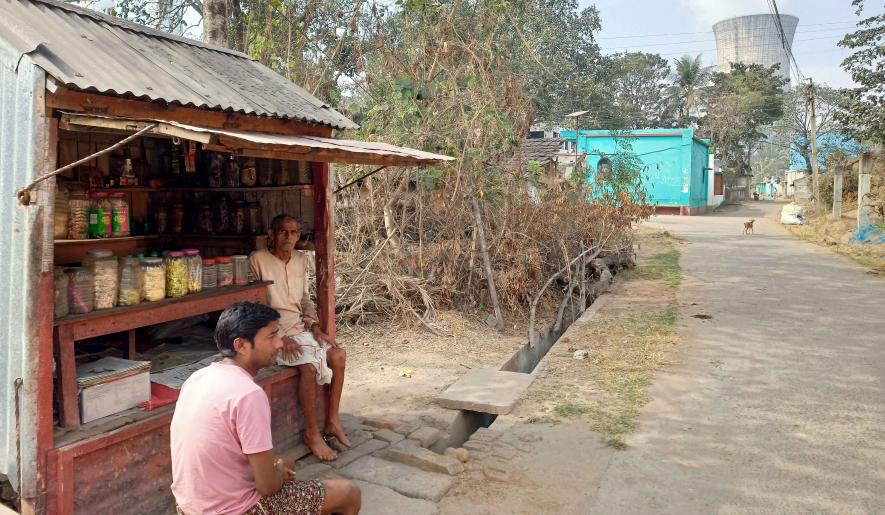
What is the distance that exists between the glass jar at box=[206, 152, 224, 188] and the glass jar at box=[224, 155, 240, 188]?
0.04 meters

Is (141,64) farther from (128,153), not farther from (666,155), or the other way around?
(666,155)

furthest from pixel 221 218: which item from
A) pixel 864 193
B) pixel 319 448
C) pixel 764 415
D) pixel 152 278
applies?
pixel 864 193

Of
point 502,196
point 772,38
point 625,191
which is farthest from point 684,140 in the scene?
point 772,38

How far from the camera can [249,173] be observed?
18.0 feet

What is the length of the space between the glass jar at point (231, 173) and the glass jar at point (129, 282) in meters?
1.70

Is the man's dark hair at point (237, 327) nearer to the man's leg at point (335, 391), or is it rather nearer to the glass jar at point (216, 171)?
the man's leg at point (335, 391)

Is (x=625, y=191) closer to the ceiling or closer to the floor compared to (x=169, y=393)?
closer to the ceiling

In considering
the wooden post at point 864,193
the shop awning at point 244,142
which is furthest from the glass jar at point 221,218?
the wooden post at point 864,193

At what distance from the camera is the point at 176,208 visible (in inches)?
222

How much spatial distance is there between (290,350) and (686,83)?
160 ft

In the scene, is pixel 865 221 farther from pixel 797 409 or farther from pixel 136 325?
pixel 136 325

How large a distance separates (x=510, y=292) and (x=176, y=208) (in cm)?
527

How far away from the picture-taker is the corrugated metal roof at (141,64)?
3307mm

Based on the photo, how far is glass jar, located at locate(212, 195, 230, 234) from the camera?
222 inches
